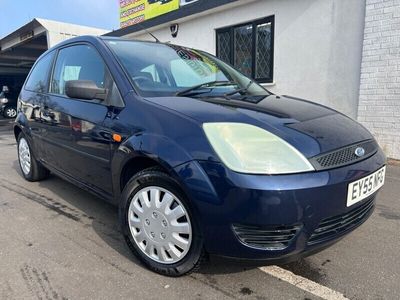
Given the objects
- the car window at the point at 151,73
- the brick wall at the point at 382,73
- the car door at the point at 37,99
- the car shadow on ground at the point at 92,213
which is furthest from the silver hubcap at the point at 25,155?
the brick wall at the point at 382,73

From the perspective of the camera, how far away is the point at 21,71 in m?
27.1

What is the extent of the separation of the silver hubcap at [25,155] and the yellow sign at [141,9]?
232 inches

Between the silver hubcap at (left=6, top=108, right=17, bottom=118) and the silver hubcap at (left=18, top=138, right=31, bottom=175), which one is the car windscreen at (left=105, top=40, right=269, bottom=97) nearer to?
the silver hubcap at (left=18, top=138, right=31, bottom=175)

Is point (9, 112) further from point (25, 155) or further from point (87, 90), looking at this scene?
point (87, 90)

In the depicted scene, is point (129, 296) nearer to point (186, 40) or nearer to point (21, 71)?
point (186, 40)


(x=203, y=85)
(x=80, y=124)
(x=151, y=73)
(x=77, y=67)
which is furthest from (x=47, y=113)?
(x=203, y=85)

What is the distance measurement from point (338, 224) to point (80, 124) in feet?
6.94

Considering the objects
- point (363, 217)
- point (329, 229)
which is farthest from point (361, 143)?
point (329, 229)

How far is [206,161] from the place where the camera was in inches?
80.0

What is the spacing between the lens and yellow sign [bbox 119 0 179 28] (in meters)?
9.65

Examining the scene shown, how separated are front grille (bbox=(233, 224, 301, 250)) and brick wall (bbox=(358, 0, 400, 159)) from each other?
459 centimetres

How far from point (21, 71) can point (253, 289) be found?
29116 mm

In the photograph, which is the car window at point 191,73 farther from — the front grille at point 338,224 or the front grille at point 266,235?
the front grille at point 338,224

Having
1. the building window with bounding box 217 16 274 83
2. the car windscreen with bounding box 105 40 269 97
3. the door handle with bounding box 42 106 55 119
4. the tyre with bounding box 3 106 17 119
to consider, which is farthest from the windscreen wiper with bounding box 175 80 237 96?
the tyre with bounding box 3 106 17 119
